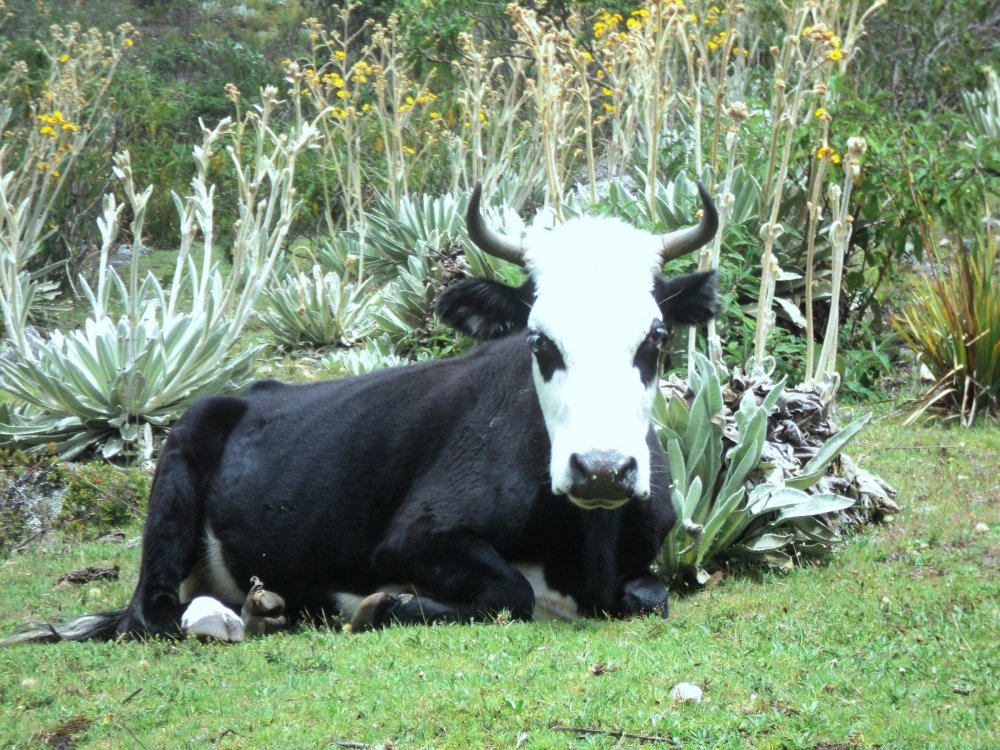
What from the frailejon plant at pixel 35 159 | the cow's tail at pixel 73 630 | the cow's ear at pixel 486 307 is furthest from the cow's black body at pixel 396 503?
the frailejon plant at pixel 35 159

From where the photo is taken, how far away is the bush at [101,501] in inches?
324

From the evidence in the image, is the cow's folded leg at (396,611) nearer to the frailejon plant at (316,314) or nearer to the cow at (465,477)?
the cow at (465,477)

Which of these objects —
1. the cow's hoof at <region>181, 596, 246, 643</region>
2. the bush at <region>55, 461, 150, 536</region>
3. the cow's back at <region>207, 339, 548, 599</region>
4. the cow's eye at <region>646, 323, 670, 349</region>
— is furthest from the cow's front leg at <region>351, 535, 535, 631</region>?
the bush at <region>55, 461, 150, 536</region>

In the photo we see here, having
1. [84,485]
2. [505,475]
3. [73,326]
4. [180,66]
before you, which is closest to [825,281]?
[505,475]

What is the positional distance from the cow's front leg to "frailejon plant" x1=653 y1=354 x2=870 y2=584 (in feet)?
3.20

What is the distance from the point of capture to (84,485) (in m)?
8.34

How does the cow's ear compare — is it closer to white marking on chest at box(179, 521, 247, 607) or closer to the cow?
the cow

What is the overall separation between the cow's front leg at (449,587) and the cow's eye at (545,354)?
0.87 meters

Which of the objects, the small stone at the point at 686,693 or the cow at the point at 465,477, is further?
the cow at the point at 465,477

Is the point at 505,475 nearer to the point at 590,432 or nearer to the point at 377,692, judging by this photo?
the point at 590,432

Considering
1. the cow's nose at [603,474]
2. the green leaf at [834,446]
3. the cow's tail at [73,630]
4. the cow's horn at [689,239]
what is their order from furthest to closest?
the green leaf at [834,446]
the cow's tail at [73,630]
the cow's horn at [689,239]
the cow's nose at [603,474]

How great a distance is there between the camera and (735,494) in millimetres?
5766

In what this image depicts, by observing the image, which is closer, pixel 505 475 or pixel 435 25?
pixel 505 475

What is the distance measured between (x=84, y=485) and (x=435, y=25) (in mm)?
9730
